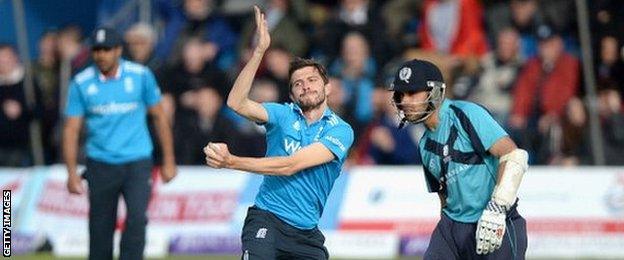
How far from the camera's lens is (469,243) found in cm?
922

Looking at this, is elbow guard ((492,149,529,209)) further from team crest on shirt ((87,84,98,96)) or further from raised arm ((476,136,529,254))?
team crest on shirt ((87,84,98,96))

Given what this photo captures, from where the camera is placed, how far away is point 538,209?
16.8 metres

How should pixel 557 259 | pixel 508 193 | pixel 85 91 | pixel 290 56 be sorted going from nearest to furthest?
pixel 508 193
pixel 85 91
pixel 557 259
pixel 290 56

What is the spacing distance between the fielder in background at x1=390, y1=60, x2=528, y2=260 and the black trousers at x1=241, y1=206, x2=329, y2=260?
767mm

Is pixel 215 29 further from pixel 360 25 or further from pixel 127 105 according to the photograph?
pixel 127 105

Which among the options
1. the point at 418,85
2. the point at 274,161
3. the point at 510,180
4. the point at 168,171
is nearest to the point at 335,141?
the point at 274,161

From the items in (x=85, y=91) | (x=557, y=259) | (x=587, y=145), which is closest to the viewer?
(x=85, y=91)

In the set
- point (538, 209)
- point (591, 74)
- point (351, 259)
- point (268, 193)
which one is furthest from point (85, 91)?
point (591, 74)

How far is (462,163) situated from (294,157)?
1.03m

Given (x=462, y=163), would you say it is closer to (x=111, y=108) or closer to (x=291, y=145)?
(x=291, y=145)

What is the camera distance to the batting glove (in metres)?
8.75

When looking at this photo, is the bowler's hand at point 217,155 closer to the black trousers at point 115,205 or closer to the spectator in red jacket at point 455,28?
the black trousers at point 115,205

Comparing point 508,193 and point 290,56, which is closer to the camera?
point 508,193

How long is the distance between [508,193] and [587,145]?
910 centimetres
